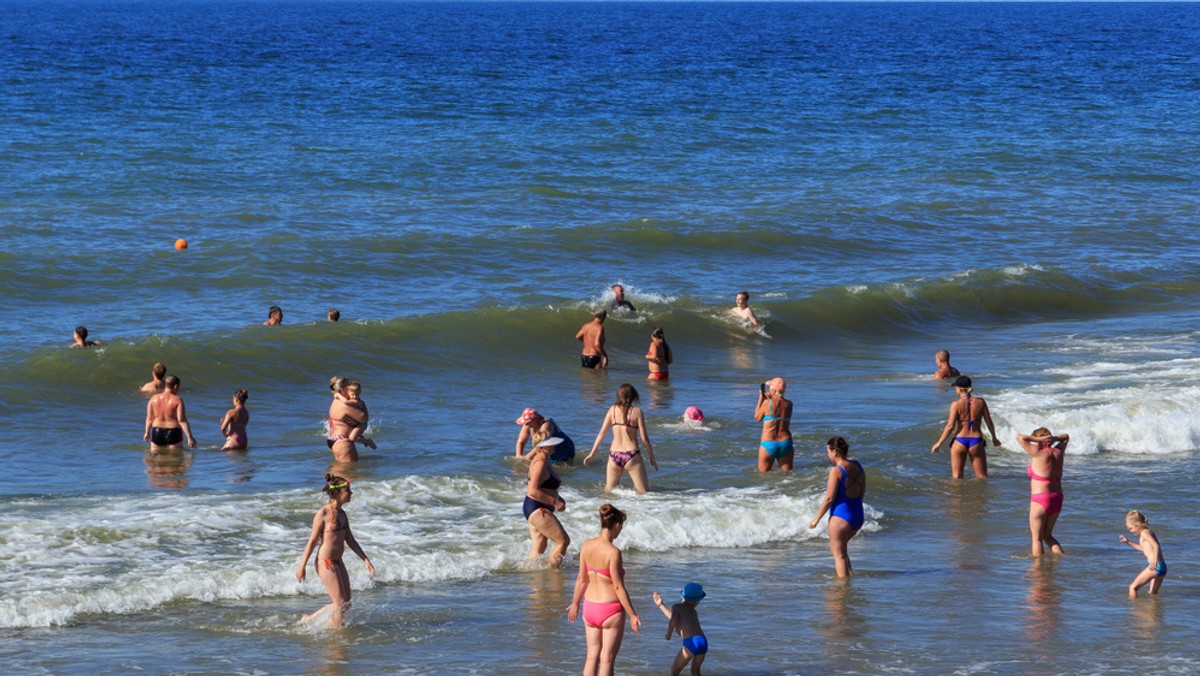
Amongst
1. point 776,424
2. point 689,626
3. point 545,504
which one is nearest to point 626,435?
point 776,424

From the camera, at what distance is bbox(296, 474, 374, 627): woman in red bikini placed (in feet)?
35.4

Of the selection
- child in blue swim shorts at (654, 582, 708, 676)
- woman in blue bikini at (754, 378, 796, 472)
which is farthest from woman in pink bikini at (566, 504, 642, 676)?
woman in blue bikini at (754, 378, 796, 472)

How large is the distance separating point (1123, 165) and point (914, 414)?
2826cm

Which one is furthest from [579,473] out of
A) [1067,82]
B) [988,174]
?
[1067,82]

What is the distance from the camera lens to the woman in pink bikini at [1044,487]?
12883 mm

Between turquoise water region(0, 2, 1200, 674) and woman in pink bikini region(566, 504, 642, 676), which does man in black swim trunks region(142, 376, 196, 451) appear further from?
woman in pink bikini region(566, 504, 642, 676)

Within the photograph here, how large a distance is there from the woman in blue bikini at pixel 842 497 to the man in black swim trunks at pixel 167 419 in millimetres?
Answer: 7904

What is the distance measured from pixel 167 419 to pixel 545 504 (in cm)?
600

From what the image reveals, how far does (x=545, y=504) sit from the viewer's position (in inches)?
498

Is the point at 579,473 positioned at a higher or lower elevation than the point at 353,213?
lower

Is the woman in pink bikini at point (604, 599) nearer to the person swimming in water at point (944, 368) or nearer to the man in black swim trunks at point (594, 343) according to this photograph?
the person swimming in water at point (944, 368)

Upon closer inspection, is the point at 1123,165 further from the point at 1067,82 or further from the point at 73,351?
the point at 73,351

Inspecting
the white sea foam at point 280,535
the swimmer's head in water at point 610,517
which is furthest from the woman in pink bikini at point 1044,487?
the swimmer's head in water at point 610,517

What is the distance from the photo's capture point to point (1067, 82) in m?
68.4
